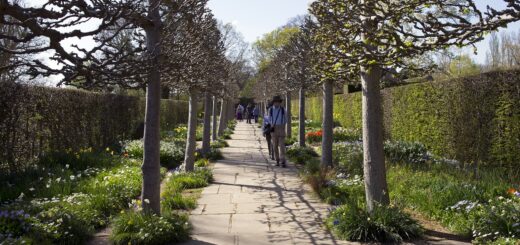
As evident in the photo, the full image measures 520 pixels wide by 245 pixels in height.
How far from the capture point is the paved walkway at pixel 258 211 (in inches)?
200

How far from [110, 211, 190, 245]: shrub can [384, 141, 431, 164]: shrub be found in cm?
555

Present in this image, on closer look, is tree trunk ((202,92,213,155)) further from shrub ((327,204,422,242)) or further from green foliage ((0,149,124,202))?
shrub ((327,204,422,242))

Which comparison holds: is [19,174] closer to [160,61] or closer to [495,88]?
[160,61]

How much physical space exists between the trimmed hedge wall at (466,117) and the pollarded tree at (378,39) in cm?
349

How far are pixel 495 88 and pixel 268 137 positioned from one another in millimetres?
5502

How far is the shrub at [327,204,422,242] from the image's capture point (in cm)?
484

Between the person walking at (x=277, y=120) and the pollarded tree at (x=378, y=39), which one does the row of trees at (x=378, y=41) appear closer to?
the pollarded tree at (x=378, y=39)

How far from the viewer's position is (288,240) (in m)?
4.97

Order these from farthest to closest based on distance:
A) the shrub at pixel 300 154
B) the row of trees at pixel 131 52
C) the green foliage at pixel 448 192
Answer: the shrub at pixel 300 154 → the green foliage at pixel 448 192 → the row of trees at pixel 131 52

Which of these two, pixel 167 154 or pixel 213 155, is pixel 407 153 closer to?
pixel 213 155

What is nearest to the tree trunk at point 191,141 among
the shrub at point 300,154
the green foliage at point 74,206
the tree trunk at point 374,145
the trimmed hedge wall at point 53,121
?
the green foliage at point 74,206

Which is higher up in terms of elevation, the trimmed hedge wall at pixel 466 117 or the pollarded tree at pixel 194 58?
the pollarded tree at pixel 194 58

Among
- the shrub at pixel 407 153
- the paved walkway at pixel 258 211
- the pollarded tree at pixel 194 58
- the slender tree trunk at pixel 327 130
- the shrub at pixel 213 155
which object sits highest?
the pollarded tree at pixel 194 58

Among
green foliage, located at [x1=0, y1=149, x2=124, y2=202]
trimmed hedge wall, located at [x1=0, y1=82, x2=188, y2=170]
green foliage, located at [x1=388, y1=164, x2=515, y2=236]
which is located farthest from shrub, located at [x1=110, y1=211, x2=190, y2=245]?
trimmed hedge wall, located at [x1=0, y1=82, x2=188, y2=170]
